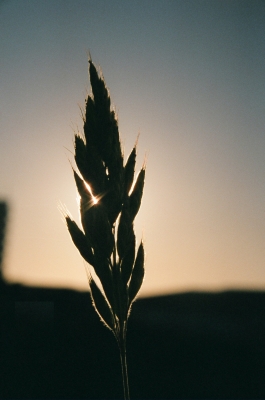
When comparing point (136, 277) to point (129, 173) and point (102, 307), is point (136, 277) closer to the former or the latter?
point (102, 307)

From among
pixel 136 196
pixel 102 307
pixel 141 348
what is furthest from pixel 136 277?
pixel 141 348

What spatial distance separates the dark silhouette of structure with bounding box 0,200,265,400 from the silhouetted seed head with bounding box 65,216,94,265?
142 cm

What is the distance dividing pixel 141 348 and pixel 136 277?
1721mm

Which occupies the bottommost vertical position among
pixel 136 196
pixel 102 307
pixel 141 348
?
pixel 141 348

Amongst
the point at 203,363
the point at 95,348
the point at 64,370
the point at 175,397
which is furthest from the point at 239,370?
the point at 64,370

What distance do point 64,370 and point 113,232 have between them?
1863 millimetres

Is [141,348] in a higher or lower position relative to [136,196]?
lower

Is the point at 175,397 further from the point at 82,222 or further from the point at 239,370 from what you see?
the point at 82,222

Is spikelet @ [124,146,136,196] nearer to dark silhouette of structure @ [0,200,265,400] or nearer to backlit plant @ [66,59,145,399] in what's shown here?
backlit plant @ [66,59,145,399]

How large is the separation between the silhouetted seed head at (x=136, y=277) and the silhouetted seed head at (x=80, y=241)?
12 cm

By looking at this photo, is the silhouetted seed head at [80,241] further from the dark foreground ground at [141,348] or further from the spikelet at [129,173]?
the dark foreground ground at [141,348]

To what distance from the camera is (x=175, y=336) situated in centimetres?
230

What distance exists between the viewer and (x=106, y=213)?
0.80 m

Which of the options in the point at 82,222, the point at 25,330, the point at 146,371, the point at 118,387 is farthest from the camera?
the point at 25,330
